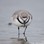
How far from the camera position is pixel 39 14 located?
3.88 m

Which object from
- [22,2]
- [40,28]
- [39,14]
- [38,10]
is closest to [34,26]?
[40,28]

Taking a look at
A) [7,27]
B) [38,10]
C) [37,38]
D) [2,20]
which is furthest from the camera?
[38,10]

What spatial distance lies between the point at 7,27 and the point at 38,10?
3.95 ft

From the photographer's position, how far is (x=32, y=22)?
11.1 feet

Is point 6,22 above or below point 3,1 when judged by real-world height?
below

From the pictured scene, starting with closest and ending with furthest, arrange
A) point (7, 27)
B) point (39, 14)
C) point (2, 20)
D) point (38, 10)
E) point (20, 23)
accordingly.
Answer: point (20, 23), point (7, 27), point (2, 20), point (39, 14), point (38, 10)

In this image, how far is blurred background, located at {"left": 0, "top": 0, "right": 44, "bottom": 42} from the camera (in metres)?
2.81

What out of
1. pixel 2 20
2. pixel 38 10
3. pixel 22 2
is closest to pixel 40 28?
pixel 2 20

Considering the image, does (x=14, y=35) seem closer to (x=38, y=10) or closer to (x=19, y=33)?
(x=19, y=33)

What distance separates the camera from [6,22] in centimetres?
331

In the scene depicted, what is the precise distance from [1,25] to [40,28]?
574 mm

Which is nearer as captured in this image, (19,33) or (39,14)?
(19,33)

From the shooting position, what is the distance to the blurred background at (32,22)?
9.21 ft

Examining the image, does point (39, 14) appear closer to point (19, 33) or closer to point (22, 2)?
point (22, 2)
